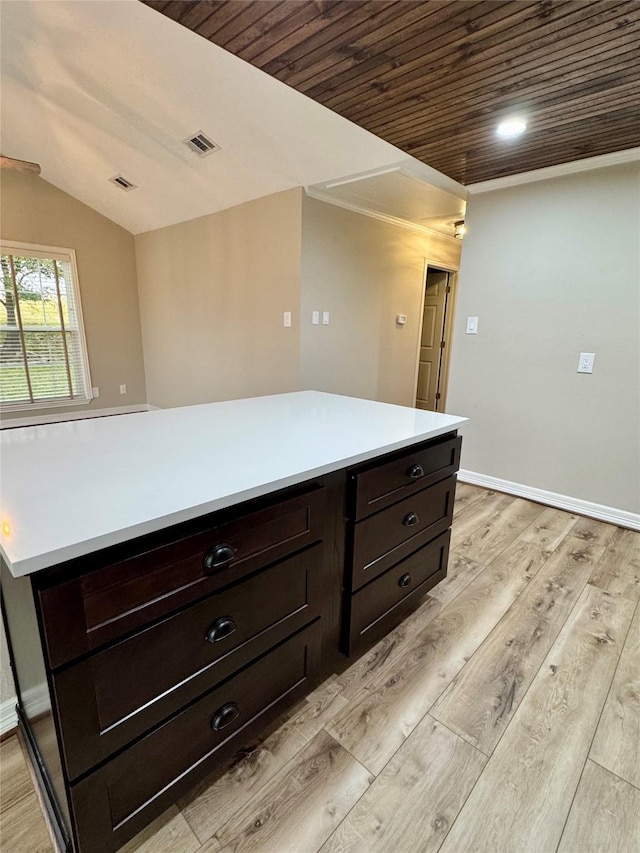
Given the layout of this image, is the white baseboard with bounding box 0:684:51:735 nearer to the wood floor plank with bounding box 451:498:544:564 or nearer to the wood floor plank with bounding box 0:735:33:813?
the wood floor plank with bounding box 0:735:33:813

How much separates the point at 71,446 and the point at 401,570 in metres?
1.21

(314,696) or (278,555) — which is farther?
(314,696)

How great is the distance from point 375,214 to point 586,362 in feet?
7.51

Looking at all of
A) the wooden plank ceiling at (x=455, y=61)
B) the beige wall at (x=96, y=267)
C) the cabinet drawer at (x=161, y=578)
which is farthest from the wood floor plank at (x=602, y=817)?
the beige wall at (x=96, y=267)

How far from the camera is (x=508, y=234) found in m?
2.93

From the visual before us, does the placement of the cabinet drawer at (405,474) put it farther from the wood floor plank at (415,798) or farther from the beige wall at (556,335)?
the beige wall at (556,335)

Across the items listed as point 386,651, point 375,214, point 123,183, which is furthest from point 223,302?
point 386,651

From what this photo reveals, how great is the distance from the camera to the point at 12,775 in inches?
45.1

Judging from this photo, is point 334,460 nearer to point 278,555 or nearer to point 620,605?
point 278,555

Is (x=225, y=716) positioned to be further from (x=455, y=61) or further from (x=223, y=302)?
(x=223, y=302)

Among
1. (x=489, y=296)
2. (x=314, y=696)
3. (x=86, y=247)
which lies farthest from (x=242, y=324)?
(x=314, y=696)

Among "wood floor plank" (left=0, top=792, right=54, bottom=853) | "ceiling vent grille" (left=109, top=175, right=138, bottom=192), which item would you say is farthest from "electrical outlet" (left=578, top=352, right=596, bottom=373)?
"ceiling vent grille" (left=109, top=175, right=138, bottom=192)

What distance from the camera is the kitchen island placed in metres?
0.75

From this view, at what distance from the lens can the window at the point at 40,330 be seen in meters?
4.53
